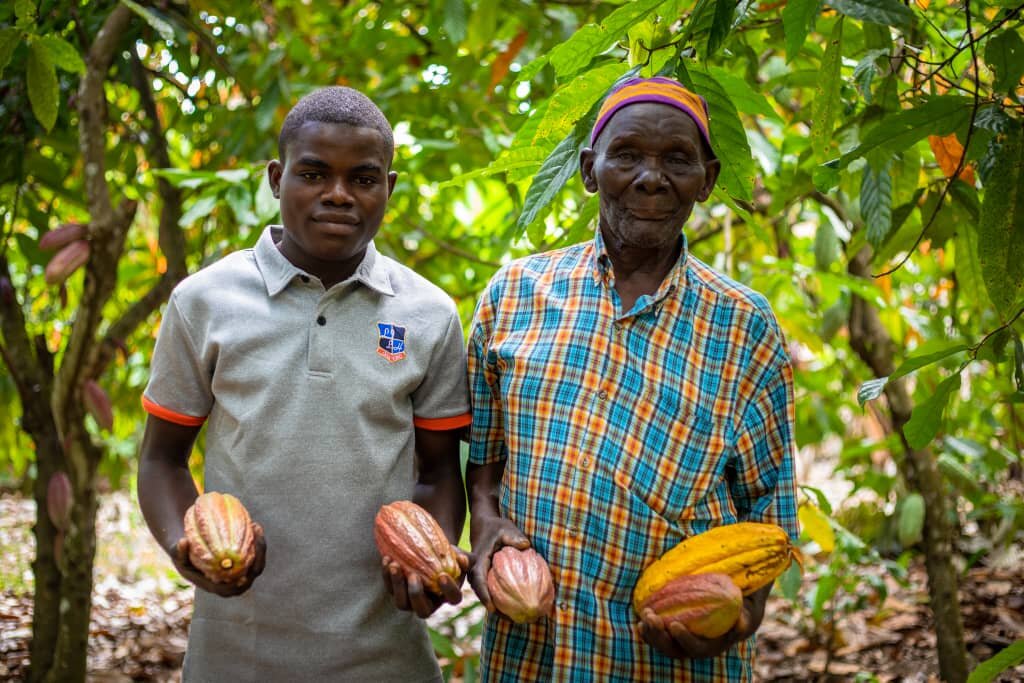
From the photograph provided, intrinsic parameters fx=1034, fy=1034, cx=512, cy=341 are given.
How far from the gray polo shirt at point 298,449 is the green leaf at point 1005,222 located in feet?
2.48

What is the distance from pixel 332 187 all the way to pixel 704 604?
73 centimetres

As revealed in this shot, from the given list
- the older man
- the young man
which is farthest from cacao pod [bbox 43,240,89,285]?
the older man

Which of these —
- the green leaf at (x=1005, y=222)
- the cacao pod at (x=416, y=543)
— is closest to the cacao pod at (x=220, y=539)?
the cacao pod at (x=416, y=543)

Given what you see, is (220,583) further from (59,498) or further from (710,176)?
(59,498)

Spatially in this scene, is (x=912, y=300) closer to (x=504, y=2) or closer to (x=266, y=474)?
(x=504, y=2)

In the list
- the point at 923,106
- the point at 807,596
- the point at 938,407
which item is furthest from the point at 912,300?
the point at 923,106

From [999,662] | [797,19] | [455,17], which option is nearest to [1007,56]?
[797,19]

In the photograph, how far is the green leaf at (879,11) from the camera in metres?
1.10

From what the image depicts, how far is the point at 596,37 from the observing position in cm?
131

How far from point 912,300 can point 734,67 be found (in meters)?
1.82

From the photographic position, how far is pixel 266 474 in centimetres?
138

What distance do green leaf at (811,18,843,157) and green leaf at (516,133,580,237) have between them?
327mm

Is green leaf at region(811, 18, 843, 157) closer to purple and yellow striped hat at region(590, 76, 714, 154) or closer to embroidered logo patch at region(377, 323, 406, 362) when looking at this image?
purple and yellow striped hat at region(590, 76, 714, 154)

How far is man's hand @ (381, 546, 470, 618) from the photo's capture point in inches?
50.0
